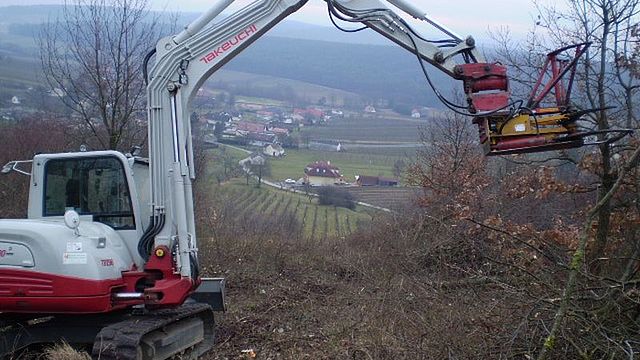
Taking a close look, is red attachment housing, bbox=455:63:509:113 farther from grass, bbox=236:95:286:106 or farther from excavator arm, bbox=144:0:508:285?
grass, bbox=236:95:286:106

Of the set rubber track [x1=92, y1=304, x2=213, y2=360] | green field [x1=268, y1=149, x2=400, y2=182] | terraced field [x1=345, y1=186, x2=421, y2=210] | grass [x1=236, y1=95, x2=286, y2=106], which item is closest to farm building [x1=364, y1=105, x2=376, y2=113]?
grass [x1=236, y1=95, x2=286, y2=106]

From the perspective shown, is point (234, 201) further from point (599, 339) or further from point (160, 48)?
point (599, 339)

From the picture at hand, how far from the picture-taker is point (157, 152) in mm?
7848

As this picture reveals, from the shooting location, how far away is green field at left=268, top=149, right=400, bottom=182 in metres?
24.0

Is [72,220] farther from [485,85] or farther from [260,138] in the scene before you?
[260,138]

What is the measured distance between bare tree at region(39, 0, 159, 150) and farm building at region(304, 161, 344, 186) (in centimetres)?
911

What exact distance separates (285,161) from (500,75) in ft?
61.6

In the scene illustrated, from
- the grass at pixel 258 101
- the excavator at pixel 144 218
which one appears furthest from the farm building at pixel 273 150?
the excavator at pixel 144 218

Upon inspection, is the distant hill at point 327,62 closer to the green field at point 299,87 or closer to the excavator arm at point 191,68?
the green field at point 299,87

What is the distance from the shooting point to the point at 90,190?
26.5 feet

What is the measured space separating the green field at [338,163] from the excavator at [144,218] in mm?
15170

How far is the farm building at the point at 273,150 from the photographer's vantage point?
81.5 feet

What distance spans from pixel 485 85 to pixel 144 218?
3938 millimetres

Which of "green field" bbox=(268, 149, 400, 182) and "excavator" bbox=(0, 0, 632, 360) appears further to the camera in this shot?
"green field" bbox=(268, 149, 400, 182)
